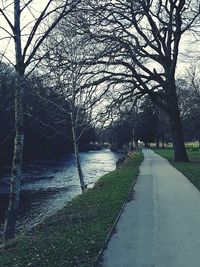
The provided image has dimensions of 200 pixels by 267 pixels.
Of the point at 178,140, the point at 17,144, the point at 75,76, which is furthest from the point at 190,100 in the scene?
the point at 17,144

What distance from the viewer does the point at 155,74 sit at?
28859 mm

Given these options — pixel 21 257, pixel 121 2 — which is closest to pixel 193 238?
pixel 21 257

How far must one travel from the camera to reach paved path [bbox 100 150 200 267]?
6676 mm

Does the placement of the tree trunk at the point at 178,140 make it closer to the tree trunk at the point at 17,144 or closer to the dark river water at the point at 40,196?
the dark river water at the point at 40,196

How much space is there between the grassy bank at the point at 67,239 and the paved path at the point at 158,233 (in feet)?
1.17

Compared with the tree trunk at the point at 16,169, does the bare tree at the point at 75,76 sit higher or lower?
higher

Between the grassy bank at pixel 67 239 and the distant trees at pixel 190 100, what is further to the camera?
the distant trees at pixel 190 100

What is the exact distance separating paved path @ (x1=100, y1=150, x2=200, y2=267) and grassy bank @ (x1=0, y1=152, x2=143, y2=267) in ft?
1.17

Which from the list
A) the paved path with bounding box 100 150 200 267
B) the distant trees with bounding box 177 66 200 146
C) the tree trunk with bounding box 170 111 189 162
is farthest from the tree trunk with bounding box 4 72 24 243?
the distant trees with bounding box 177 66 200 146

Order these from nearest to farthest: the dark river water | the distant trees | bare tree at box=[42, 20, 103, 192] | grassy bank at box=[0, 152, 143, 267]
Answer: grassy bank at box=[0, 152, 143, 267] < the dark river water < bare tree at box=[42, 20, 103, 192] < the distant trees

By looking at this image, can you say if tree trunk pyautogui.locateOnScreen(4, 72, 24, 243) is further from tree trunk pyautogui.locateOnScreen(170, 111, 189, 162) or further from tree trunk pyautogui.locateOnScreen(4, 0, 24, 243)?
tree trunk pyautogui.locateOnScreen(170, 111, 189, 162)

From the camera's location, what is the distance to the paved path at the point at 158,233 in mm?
6676

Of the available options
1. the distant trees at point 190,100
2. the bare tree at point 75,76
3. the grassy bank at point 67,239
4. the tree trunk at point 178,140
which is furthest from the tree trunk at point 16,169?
the distant trees at point 190,100

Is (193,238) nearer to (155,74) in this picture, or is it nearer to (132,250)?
(132,250)
